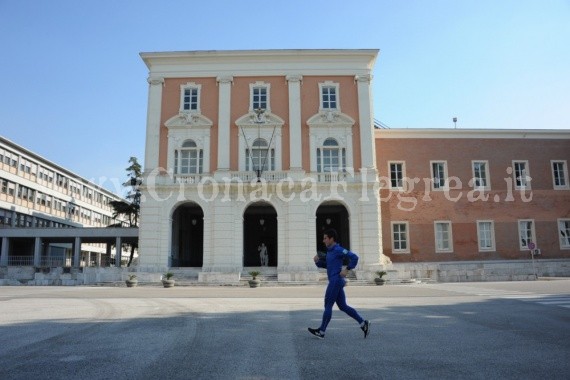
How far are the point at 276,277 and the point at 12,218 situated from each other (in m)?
41.4

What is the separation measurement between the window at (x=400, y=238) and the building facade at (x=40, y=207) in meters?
28.9

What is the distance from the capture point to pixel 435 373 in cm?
507

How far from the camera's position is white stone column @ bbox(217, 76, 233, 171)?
29812mm

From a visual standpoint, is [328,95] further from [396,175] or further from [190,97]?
[190,97]

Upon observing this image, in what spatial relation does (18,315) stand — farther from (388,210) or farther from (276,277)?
(388,210)

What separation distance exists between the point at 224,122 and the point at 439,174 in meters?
15.6

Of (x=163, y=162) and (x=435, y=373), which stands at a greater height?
(x=163, y=162)

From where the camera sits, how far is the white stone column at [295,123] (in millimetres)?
29750

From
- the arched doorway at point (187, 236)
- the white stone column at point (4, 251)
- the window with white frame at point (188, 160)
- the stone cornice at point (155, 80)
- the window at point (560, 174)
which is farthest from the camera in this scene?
the white stone column at point (4, 251)

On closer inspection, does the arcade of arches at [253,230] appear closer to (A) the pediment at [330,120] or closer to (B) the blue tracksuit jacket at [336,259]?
(A) the pediment at [330,120]

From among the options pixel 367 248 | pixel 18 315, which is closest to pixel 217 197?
pixel 367 248

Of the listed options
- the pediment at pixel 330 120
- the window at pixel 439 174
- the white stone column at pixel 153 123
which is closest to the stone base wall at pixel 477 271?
the window at pixel 439 174

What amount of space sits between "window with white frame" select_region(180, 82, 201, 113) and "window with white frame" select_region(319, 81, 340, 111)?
839 centimetres

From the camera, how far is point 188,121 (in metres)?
30.5
